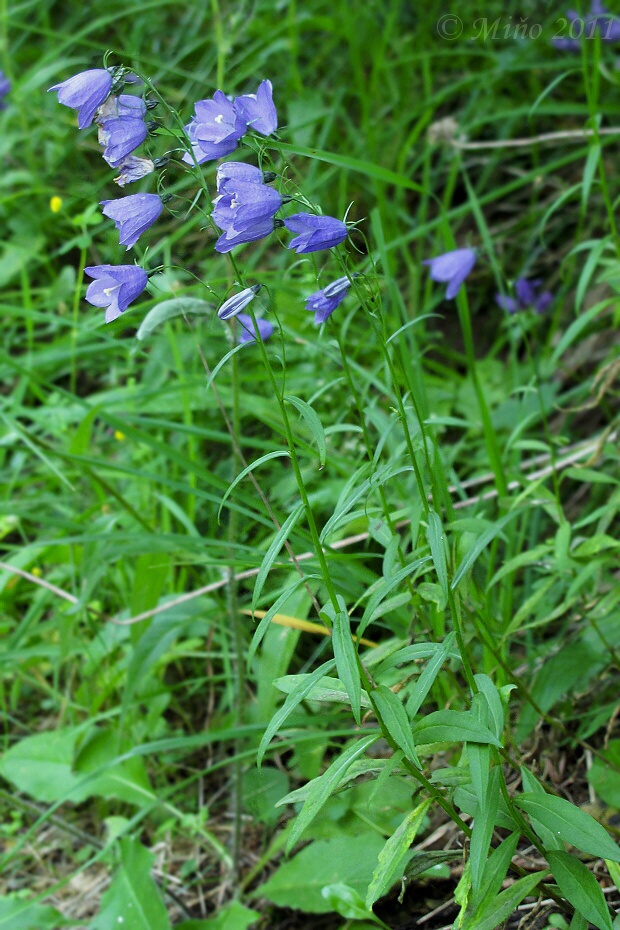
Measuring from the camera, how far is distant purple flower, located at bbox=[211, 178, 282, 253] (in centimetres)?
109

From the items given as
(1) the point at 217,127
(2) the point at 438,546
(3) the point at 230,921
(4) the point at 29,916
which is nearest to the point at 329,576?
(2) the point at 438,546

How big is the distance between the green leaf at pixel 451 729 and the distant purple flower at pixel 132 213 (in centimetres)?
76

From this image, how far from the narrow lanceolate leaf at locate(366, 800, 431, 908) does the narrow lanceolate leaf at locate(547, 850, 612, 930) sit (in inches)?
7.8

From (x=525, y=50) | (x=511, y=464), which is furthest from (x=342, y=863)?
(x=525, y=50)

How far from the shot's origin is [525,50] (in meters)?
3.49

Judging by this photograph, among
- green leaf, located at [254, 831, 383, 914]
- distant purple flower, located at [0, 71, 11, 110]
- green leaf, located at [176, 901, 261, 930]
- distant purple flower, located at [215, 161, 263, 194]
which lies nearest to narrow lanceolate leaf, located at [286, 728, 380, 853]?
green leaf, located at [254, 831, 383, 914]

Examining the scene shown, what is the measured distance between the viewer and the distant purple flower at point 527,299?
271 centimetres

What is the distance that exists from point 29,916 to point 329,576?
3.72ft

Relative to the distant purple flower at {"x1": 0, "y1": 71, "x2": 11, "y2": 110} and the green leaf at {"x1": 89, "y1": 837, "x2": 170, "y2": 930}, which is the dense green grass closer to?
the green leaf at {"x1": 89, "y1": 837, "x2": 170, "y2": 930}

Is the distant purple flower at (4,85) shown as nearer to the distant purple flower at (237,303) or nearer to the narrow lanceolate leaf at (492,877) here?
the distant purple flower at (237,303)

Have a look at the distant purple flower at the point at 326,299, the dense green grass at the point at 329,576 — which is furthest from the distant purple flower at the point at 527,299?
the distant purple flower at the point at 326,299

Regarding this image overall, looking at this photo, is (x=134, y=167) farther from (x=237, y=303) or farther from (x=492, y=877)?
(x=492, y=877)

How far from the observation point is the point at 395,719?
113 cm

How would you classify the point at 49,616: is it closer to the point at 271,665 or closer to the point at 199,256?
the point at 271,665
